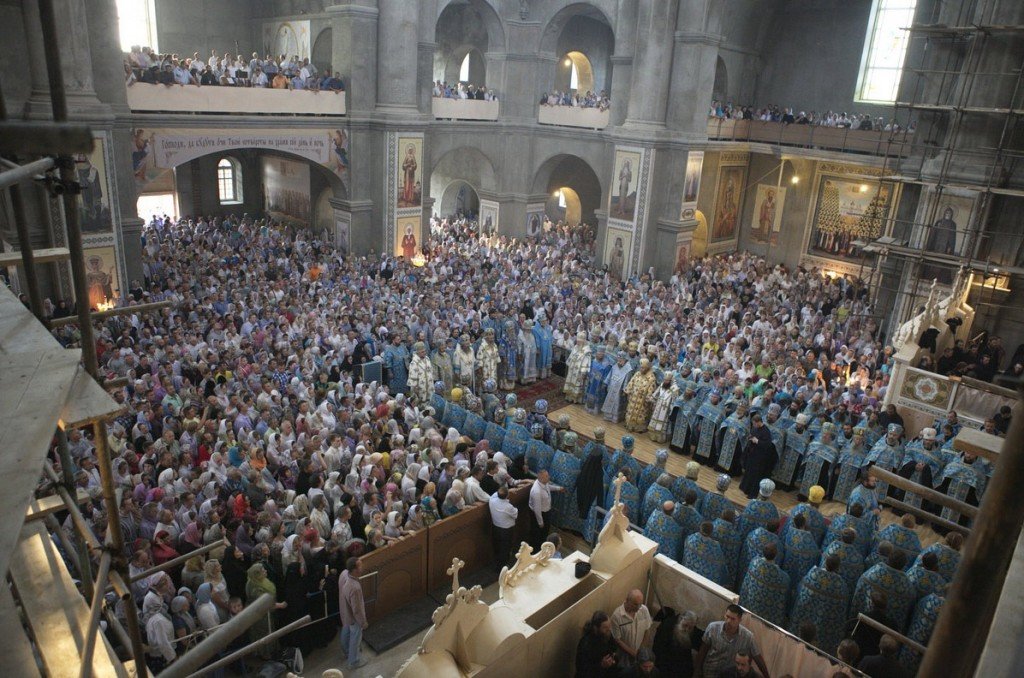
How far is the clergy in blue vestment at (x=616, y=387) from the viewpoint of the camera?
43.2ft

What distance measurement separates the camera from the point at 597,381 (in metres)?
13.6

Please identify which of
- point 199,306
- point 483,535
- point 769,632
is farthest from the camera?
point 199,306

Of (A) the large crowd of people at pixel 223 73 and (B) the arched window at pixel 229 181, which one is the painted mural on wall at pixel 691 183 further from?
(B) the arched window at pixel 229 181

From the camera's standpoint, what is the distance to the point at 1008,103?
47.2 feet

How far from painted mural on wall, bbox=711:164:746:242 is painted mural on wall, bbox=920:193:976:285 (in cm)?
950

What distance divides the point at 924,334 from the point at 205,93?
1604 cm

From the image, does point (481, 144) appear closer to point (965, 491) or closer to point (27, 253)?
point (965, 491)

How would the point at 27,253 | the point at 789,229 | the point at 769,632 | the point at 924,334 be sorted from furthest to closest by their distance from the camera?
1. the point at 789,229
2. the point at 924,334
3. the point at 769,632
4. the point at 27,253

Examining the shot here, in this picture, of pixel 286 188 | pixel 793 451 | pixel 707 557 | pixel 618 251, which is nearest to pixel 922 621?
pixel 707 557

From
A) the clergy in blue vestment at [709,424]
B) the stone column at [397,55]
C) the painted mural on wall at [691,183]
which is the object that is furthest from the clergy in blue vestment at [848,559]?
the stone column at [397,55]

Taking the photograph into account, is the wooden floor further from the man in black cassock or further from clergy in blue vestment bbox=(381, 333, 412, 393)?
clergy in blue vestment bbox=(381, 333, 412, 393)

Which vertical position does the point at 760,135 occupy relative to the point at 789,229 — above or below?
above

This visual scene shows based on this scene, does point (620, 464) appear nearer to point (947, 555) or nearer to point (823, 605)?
point (823, 605)

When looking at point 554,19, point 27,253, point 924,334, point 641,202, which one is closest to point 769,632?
point 27,253
